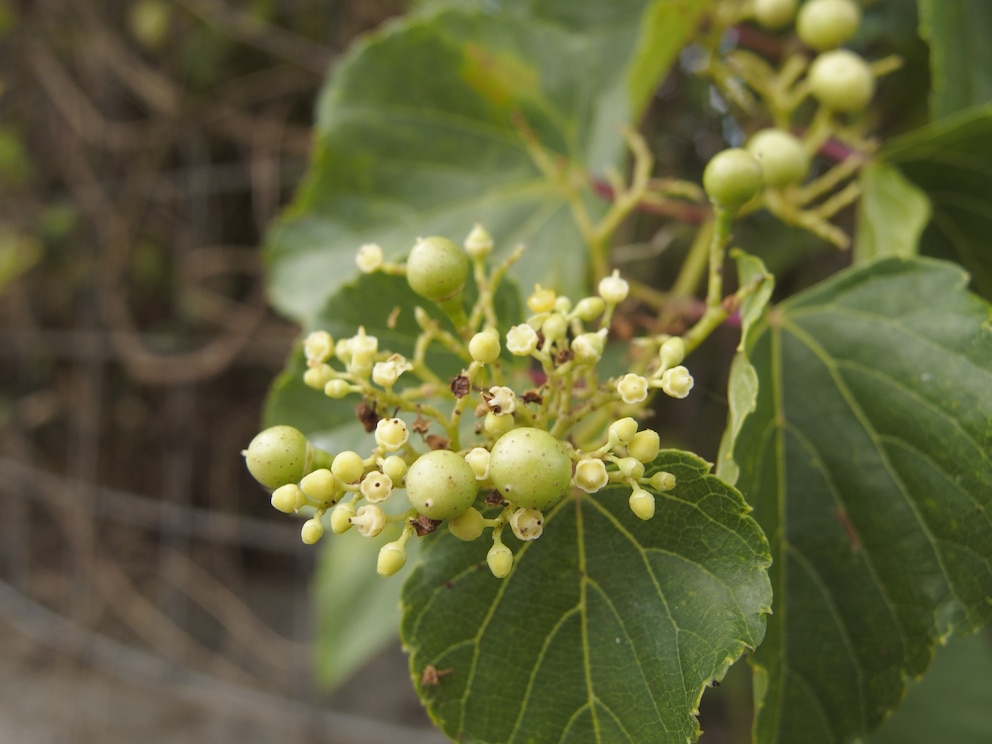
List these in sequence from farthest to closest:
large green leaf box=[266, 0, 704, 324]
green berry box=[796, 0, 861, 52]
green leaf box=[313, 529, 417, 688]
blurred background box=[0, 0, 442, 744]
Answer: blurred background box=[0, 0, 442, 744], green leaf box=[313, 529, 417, 688], large green leaf box=[266, 0, 704, 324], green berry box=[796, 0, 861, 52]

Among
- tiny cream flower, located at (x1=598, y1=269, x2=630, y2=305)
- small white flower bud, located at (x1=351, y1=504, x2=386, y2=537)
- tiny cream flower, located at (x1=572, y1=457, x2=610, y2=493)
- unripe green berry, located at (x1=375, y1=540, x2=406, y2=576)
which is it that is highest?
tiny cream flower, located at (x1=598, y1=269, x2=630, y2=305)

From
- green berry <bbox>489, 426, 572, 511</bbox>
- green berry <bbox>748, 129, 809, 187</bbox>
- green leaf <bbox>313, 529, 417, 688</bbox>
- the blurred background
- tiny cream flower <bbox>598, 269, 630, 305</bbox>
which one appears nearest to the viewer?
green berry <bbox>489, 426, 572, 511</bbox>

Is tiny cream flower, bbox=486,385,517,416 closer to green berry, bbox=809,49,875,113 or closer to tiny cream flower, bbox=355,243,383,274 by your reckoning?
tiny cream flower, bbox=355,243,383,274

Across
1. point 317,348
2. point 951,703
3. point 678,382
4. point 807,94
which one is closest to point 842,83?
point 807,94

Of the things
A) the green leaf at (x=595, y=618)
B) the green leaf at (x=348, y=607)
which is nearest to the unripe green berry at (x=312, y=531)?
the green leaf at (x=595, y=618)

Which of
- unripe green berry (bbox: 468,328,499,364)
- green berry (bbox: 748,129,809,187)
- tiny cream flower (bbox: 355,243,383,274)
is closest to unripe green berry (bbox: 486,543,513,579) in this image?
unripe green berry (bbox: 468,328,499,364)

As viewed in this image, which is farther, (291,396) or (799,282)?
(799,282)

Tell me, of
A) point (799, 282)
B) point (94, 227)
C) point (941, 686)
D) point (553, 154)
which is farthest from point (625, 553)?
point (94, 227)

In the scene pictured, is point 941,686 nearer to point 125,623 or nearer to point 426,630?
point 426,630
